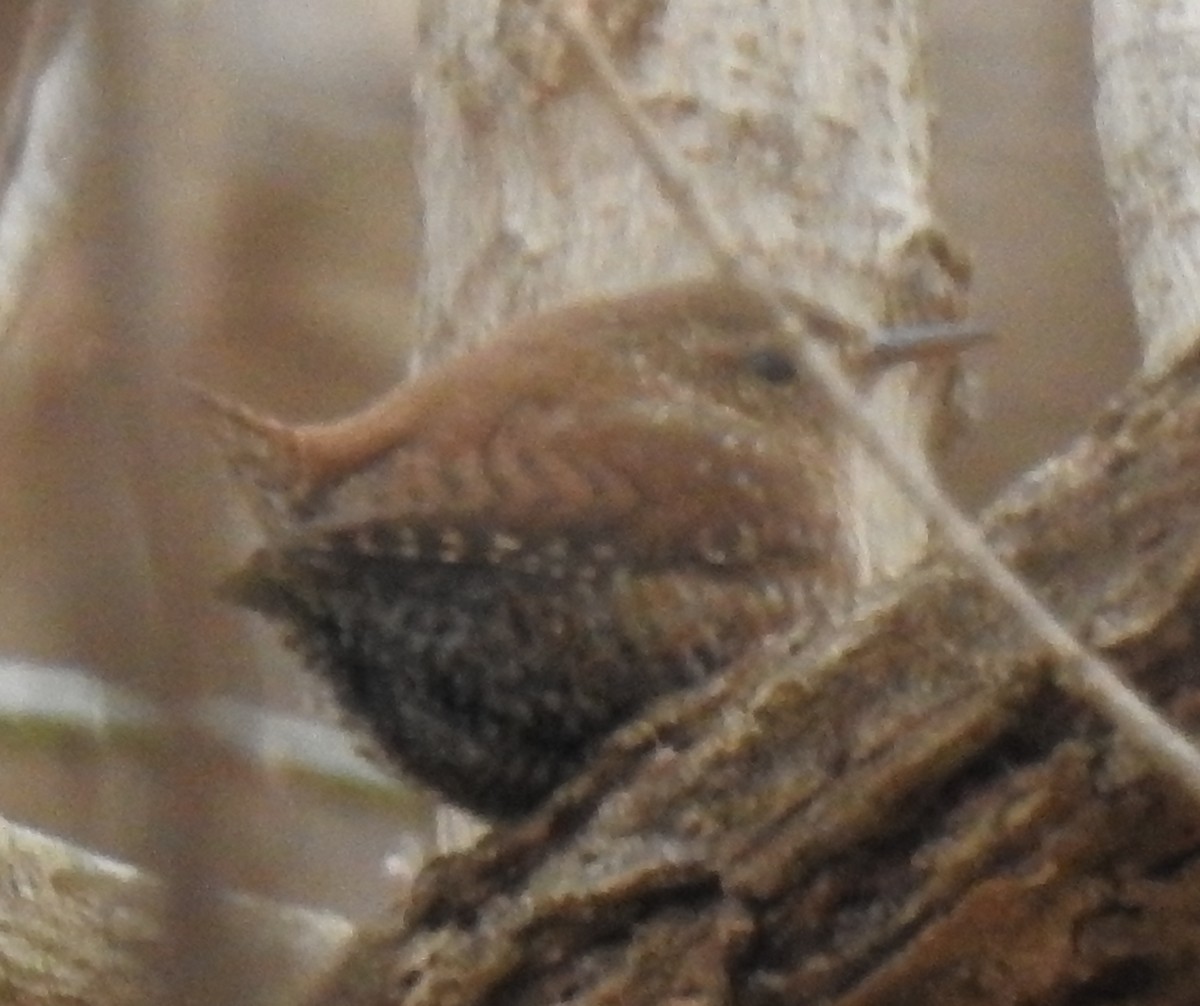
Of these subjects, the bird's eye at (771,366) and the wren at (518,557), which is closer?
the wren at (518,557)

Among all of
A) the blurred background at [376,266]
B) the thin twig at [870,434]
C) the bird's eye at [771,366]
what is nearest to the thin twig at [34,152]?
the blurred background at [376,266]

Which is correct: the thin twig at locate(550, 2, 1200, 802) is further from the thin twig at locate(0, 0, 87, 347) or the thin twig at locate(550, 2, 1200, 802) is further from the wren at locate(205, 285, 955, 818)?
the wren at locate(205, 285, 955, 818)

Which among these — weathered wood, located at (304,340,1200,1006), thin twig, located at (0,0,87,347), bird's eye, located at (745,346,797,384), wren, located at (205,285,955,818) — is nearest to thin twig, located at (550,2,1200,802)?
thin twig, located at (0,0,87,347)

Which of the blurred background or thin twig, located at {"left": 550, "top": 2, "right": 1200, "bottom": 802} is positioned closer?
thin twig, located at {"left": 550, "top": 2, "right": 1200, "bottom": 802}

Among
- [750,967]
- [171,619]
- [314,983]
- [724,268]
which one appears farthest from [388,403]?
[171,619]

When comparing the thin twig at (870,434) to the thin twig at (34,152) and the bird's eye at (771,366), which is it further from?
the bird's eye at (771,366)

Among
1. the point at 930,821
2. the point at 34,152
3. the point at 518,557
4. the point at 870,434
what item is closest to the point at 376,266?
the point at 34,152

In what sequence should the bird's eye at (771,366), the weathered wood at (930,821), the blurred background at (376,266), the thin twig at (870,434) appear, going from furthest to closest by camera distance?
the blurred background at (376,266) → the bird's eye at (771,366) → the weathered wood at (930,821) → the thin twig at (870,434)
